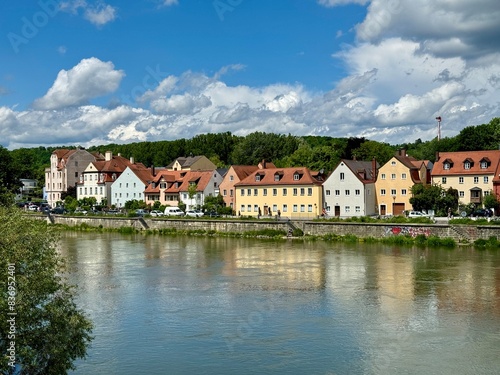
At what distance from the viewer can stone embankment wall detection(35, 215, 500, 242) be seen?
3862 cm

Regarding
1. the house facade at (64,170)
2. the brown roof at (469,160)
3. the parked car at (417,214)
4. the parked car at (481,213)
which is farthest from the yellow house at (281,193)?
the house facade at (64,170)

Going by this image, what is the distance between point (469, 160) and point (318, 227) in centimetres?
1435

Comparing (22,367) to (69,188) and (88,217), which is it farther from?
(69,188)

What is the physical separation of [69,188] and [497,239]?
55.1 meters

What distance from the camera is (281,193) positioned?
53.6m

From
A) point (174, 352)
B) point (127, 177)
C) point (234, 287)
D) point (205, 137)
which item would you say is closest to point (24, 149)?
point (205, 137)

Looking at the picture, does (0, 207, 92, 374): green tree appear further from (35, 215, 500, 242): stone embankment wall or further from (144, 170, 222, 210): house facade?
(144, 170, 222, 210): house facade

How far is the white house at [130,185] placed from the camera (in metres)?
66.6

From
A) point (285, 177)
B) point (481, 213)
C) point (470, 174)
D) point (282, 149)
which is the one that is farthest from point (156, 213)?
point (282, 149)

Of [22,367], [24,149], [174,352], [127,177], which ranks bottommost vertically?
[174,352]

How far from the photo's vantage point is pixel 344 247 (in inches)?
1543

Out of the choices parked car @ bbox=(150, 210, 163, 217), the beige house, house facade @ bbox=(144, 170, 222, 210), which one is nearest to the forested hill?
the beige house

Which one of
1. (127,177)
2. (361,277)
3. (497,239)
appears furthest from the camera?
(127,177)

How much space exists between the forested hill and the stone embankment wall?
838 inches
